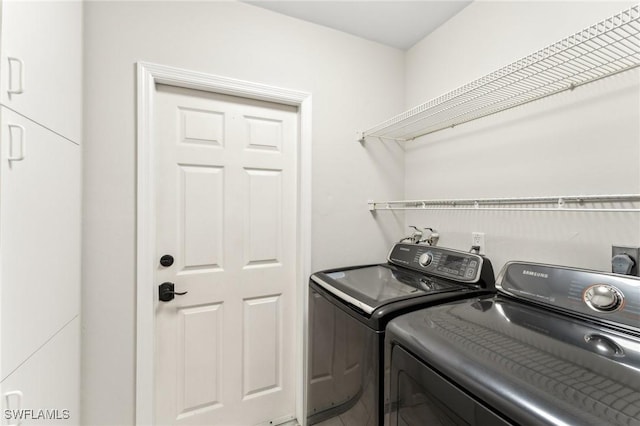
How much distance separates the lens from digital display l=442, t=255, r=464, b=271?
137cm

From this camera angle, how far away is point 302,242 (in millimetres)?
1791

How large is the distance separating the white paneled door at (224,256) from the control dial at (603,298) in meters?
1.42

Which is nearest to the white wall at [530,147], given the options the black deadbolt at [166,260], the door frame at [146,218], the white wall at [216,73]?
the white wall at [216,73]

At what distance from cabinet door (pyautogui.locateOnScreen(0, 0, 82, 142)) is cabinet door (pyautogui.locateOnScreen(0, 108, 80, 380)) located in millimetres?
61

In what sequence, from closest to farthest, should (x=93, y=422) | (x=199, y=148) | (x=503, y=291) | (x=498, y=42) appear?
(x=503, y=291), (x=93, y=422), (x=498, y=42), (x=199, y=148)

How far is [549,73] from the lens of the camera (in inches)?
44.1

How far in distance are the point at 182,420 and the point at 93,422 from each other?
42 centimetres

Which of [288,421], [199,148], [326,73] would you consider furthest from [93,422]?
[326,73]

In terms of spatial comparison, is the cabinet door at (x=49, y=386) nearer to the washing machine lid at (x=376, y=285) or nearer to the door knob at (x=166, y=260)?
the door knob at (x=166, y=260)

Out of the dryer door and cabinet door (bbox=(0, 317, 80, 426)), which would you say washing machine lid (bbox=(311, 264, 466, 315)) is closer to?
the dryer door

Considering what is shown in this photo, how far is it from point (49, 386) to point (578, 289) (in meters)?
1.89

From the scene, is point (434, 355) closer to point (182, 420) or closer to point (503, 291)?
point (503, 291)

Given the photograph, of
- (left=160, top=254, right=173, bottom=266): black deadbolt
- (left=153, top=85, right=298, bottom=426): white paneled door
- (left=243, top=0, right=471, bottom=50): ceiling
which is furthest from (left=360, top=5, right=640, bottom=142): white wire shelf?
(left=160, top=254, right=173, bottom=266): black deadbolt

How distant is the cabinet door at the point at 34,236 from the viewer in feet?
2.65
